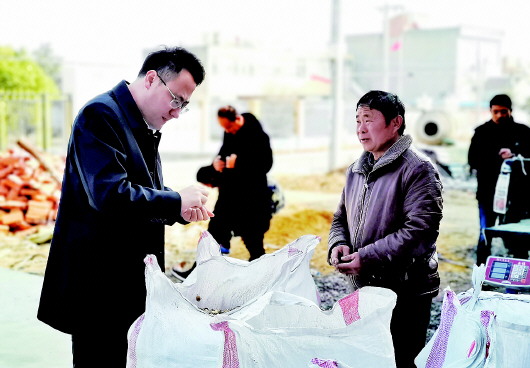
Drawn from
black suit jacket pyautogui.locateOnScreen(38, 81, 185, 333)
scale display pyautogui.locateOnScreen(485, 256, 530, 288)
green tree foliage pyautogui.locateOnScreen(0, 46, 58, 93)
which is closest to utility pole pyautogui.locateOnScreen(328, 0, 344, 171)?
green tree foliage pyautogui.locateOnScreen(0, 46, 58, 93)

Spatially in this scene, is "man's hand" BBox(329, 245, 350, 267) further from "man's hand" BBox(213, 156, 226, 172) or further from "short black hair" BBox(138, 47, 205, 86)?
"man's hand" BBox(213, 156, 226, 172)

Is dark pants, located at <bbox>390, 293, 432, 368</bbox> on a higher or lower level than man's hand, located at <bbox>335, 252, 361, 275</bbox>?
lower

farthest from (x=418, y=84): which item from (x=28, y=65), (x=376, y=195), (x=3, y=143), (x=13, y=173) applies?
(x=376, y=195)

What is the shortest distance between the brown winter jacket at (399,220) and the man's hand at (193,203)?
0.82 metres

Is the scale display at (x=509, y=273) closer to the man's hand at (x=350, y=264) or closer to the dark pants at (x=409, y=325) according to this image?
the dark pants at (x=409, y=325)

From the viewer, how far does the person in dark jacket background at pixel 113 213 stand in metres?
2.05

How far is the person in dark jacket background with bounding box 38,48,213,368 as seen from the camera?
2049 mm

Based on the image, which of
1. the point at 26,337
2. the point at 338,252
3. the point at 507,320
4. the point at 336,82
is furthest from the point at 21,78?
the point at 507,320

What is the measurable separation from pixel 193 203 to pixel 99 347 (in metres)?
0.63

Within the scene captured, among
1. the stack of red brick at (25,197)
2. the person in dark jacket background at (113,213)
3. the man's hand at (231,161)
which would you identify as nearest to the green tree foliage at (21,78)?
the stack of red brick at (25,197)

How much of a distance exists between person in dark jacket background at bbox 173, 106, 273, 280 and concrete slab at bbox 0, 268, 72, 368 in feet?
4.69

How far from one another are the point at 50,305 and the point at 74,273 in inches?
6.3

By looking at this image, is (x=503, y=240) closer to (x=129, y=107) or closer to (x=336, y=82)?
(x=129, y=107)

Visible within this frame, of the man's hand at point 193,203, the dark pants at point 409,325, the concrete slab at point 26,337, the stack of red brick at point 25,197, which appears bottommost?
the concrete slab at point 26,337
